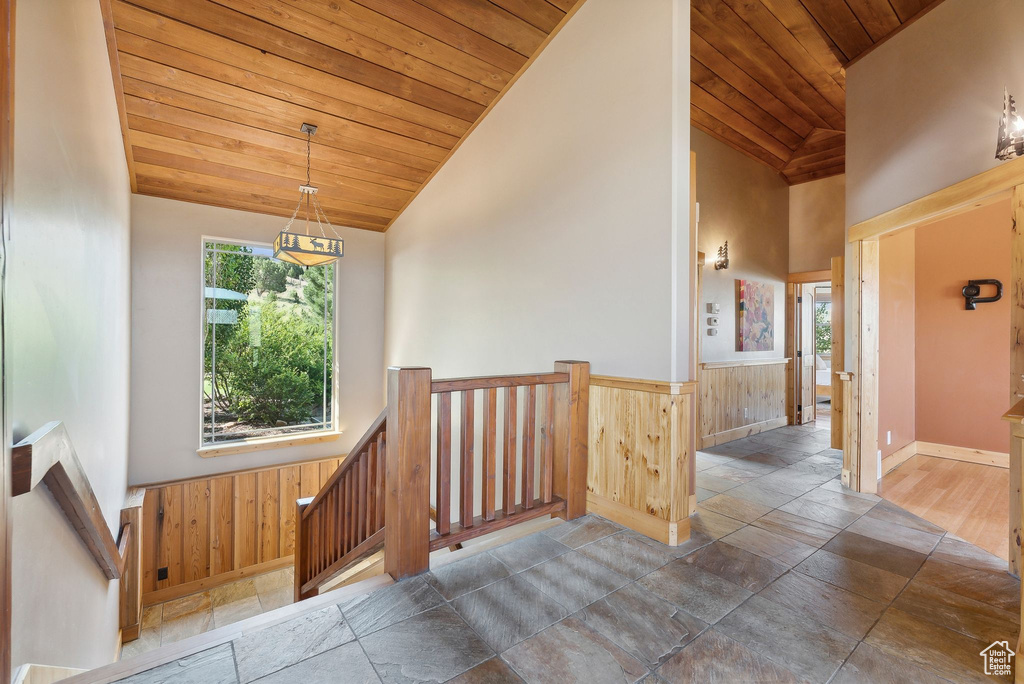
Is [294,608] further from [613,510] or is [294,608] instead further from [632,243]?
[632,243]

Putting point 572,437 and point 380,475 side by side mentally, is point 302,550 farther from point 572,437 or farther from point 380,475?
point 572,437

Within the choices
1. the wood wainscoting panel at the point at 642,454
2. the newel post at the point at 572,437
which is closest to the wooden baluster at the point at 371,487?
the newel post at the point at 572,437

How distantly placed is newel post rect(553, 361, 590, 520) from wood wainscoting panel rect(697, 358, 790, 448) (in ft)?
7.27

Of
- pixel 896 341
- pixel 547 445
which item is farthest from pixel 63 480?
pixel 896 341

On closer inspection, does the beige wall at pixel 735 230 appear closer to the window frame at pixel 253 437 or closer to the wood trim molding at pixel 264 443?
the window frame at pixel 253 437

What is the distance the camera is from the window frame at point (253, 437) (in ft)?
16.0

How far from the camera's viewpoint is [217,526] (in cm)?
480

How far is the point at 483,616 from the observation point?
5.61 ft

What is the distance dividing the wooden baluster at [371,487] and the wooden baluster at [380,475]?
4 cm

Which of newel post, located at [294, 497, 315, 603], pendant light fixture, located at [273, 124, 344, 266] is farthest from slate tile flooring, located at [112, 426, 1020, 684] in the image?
pendant light fixture, located at [273, 124, 344, 266]

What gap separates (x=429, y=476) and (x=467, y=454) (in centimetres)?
24

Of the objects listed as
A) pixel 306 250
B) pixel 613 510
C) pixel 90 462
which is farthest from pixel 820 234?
pixel 90 462

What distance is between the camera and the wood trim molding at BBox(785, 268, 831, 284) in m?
5.67

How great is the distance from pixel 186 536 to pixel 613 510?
461 centimetres
